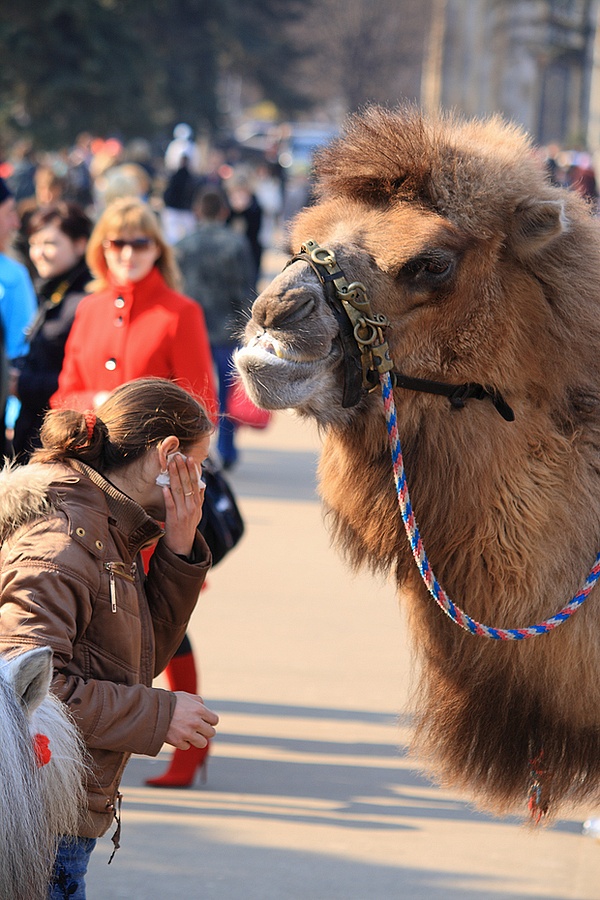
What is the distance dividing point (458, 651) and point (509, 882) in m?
1.53

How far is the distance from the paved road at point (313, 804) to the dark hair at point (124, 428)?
0.89 ft

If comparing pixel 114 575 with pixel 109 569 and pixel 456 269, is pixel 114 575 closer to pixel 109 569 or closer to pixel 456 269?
pixel 109 569

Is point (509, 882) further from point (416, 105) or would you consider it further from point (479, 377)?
point (416, 105)

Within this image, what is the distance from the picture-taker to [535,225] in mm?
2973

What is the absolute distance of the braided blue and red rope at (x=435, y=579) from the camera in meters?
2.93

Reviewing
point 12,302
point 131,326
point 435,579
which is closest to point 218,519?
point 131,326

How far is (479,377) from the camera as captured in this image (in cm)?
299

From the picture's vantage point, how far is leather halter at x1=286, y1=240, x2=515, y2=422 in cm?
291

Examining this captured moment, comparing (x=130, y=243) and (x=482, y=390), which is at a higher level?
(x=130, y=243)

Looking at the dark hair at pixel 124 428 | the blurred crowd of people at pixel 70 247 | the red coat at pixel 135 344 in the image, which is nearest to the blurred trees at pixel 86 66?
the blurred crowd of people at pixel 70 247

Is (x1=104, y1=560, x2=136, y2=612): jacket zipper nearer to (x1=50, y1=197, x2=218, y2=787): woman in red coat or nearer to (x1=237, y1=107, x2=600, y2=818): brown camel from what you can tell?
(x1=237, y1=107, x2=600, y2=818): brown camel

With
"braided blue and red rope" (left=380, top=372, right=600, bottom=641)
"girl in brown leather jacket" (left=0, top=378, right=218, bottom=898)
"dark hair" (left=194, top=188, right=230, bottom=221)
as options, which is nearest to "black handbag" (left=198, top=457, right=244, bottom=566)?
"girl in brown leather jacket" (left=0, top=378, right=218, bottom=898)

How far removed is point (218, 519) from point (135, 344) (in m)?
1.00

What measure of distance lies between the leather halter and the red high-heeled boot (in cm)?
224
